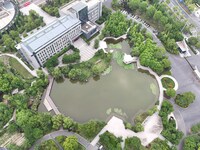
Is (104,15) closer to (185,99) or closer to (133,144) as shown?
(185,99)

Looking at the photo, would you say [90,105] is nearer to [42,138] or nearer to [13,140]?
[42,138]

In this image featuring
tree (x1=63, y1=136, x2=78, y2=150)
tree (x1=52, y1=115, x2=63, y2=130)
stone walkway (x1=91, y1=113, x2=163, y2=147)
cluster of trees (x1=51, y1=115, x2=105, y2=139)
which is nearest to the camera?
tree (x1=63, y1=136, x2=78, y2=150)

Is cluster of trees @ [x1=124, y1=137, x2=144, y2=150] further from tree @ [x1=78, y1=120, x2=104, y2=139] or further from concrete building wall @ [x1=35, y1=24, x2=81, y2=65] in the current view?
concrete building wall @ [x1=35, y1=24, x2=81, y2=65]

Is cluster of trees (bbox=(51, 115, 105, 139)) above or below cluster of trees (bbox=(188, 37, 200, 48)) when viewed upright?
below

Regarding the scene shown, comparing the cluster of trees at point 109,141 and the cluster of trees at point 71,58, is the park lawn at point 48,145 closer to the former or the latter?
the cluster of trees at point 109,141

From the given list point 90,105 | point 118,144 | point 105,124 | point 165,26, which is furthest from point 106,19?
point 118,144

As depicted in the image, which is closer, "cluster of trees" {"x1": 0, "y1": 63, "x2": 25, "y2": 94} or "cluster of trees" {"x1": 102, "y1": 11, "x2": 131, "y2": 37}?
"cluster of trees" {"x1": 0, "y1": 63, "x2": 25, "y2": 94}

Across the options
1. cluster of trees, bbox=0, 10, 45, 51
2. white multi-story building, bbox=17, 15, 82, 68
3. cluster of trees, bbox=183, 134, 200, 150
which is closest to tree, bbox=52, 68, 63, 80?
white multi-story building, bbox=17, 15, 82, 68

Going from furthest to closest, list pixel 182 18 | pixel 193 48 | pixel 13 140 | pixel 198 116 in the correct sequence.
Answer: pixel 182 18, pixel 193 48, pixel 198 116, pixel 13 140
